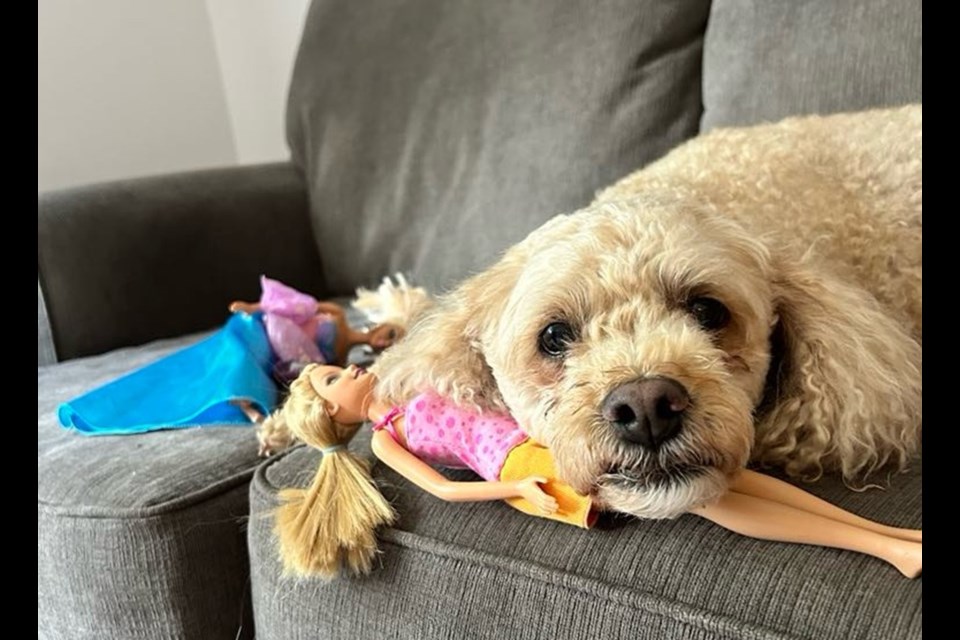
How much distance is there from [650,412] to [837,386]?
0.76ft

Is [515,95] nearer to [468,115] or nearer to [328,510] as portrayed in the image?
[468,115]

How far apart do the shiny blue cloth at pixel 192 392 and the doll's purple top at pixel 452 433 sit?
14.9 inches

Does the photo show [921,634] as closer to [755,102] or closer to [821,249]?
[821,249]

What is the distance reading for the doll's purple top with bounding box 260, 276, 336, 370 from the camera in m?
1.44

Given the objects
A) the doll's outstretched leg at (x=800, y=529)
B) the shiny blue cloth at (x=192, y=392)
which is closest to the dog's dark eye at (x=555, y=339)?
the doll's outstretched leg at (x=800, y=529)

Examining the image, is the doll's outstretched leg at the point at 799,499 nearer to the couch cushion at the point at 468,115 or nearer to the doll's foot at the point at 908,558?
the doll's foot at the point at 908,558

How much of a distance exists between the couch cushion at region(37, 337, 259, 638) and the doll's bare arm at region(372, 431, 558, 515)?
269 mm

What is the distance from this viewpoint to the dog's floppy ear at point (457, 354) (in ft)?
3.48

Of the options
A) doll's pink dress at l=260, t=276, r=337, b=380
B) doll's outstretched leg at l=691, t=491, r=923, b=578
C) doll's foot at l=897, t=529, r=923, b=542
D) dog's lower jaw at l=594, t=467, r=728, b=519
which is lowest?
doll's pink dress at l=260, t=276, r=337, b=380

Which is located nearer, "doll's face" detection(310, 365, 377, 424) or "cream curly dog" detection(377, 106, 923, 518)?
"cream curly dog" detection(377, 106, 923, 518)

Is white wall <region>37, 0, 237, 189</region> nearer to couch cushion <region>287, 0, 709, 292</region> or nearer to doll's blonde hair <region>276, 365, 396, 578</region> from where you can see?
couch cushion <region>287, 0, 709, 292</region>

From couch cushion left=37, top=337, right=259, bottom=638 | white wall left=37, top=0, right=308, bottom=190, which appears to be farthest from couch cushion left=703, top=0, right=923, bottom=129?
white wall left=37, top=0, right=308, bottom=190

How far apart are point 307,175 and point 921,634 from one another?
1.78 meters

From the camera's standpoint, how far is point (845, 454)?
0.93 metres
